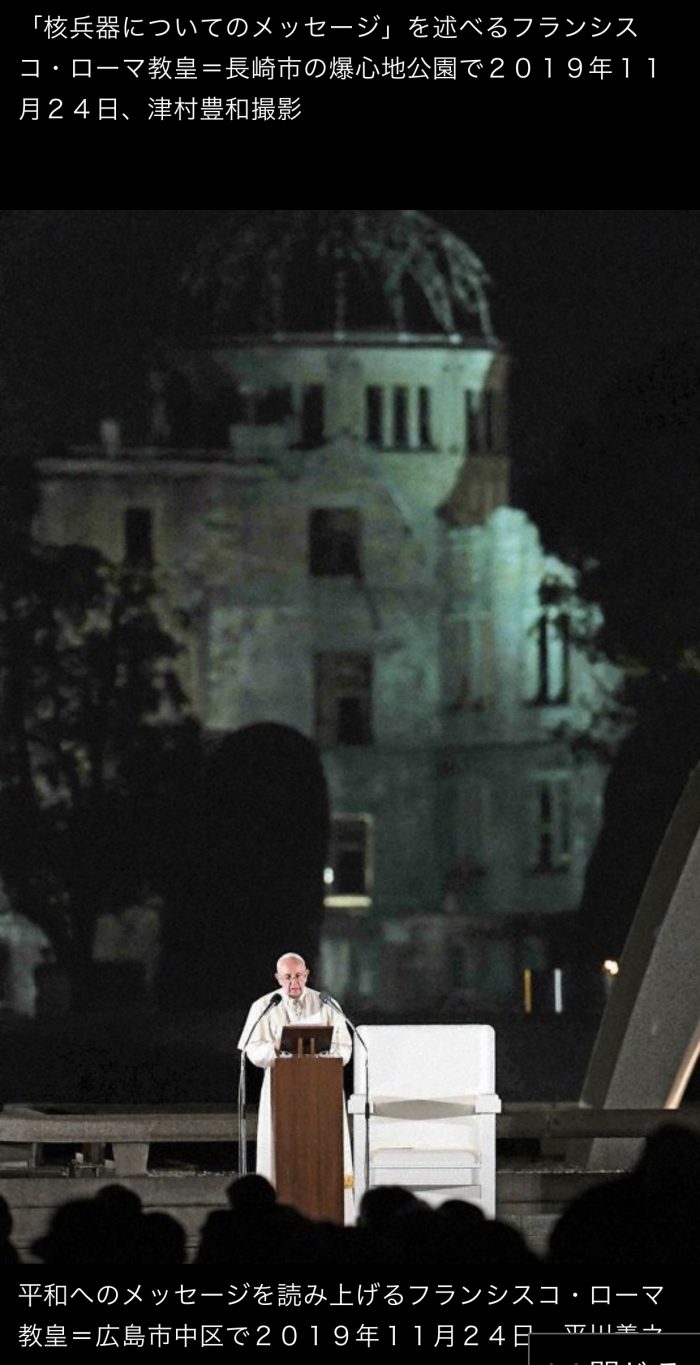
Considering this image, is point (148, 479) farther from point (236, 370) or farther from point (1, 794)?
point (1, 794)

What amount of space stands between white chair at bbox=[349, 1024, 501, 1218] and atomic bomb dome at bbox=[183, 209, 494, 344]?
14340 millimetres

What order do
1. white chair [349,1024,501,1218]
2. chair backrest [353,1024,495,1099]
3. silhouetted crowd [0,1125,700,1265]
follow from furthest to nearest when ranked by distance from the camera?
1. chair backrest [353,1024,495,1099]
2. white chair [349,1024,501,1218]
3. silhouetted crowd [0,1125,700,1265]

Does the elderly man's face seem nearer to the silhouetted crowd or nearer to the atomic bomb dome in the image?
the silhouetted crowd

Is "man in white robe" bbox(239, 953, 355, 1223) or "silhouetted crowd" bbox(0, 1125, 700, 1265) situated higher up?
"man in white robe" bbox(239, 953, 355, 1223)

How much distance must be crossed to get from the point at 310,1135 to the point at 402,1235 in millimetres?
4022

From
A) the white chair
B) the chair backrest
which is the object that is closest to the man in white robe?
the white chair

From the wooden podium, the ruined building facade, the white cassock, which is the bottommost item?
the wooden podium

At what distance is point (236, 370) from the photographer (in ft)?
88.2

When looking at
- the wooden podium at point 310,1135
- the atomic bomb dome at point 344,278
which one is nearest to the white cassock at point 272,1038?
the wooden podium at point 310,1135

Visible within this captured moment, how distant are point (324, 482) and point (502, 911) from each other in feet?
14.5

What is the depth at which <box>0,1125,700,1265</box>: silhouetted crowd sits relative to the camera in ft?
24.7

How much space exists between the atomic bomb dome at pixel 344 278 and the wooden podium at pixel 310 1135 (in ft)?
52.8

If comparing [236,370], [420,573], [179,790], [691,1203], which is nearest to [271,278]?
[236,370]

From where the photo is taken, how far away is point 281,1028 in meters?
12.3
